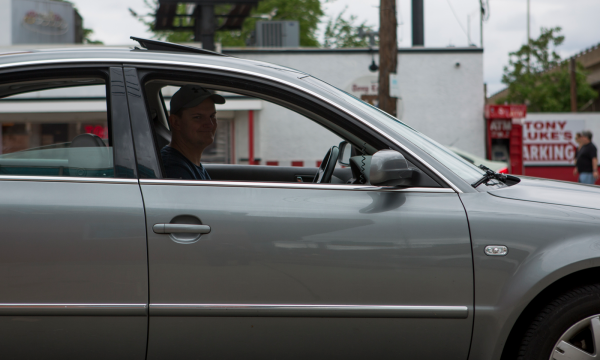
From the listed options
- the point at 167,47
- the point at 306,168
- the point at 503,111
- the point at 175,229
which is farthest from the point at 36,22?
the point at 175,229

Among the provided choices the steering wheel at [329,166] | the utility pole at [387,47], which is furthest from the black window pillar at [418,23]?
the steering wheel at [329,166]

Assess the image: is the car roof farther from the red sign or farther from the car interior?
the red sign

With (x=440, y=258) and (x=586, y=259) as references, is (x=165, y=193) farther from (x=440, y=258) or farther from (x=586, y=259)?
(x=586, y=259)

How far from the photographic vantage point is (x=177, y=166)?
247 centimetres

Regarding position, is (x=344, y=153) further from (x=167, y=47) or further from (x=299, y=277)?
(x=299, y=277)

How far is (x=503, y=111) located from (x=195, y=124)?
1402 centimetres

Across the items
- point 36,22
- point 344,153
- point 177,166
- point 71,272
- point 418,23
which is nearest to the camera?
point 71,272

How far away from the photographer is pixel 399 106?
404 inches

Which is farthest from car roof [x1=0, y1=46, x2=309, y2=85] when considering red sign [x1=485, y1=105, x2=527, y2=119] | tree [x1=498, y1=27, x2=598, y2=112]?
tree [x1=498, y1=27, x2=598, y2=112]

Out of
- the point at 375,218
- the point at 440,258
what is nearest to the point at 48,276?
the point at 375,218

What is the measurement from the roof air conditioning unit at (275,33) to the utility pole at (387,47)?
722 centimetres

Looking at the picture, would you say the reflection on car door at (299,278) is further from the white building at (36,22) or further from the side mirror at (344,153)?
the white building at (36,22)

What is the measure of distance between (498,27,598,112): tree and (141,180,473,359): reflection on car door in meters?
34.9

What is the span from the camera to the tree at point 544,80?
3403cm
